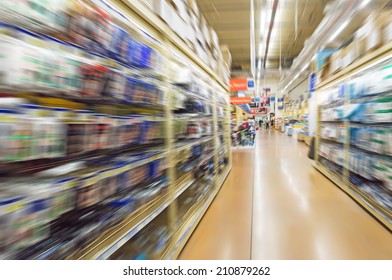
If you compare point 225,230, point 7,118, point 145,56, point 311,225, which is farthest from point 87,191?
point 311,225

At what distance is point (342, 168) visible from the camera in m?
3.23

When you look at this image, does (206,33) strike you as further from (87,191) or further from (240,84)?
(240,84)

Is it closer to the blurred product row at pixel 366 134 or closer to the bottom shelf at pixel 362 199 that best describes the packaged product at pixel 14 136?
the blurred product row at pixel 366 134

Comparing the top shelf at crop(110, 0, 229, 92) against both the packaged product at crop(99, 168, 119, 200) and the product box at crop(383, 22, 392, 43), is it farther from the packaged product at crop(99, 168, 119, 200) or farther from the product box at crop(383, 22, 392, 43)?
→ the product box at crop(383, 22, 392, 43)

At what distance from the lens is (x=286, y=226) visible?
2.14 metres

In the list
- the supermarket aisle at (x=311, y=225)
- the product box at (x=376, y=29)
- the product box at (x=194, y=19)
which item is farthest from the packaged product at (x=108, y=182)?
the product box at (x=376, y=29)

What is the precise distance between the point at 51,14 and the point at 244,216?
96.9 inches

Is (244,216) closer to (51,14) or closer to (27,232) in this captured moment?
(27,232)

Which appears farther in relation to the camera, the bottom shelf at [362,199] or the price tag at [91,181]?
the bottom shelf at [362,199]

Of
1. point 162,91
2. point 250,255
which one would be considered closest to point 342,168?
point 250,255

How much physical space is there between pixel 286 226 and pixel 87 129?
2.20m

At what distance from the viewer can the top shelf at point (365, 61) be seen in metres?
2.08

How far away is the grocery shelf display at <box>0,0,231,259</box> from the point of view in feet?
2.12
